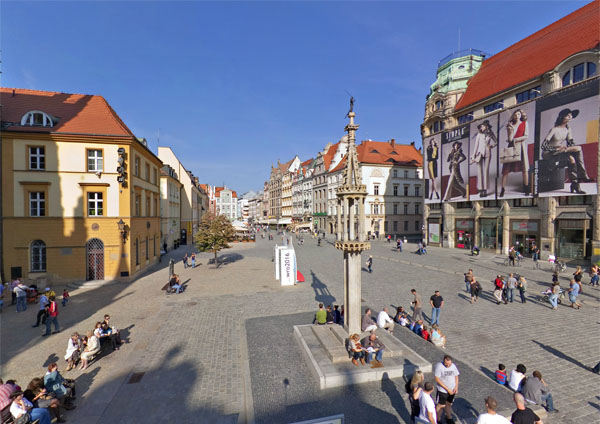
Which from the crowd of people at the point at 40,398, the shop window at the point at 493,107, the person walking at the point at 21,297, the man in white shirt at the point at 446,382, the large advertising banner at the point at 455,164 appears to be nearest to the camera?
the crowd of people at the point at 40,398

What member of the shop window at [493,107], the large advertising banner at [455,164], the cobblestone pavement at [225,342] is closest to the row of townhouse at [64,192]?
the cobblestone pavement at [225,342]

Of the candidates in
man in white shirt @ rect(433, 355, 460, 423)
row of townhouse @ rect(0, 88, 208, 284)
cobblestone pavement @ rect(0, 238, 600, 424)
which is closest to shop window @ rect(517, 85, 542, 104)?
cobblestone pavement @ rect(0, 238, 600, 424)

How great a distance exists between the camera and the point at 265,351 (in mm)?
9531

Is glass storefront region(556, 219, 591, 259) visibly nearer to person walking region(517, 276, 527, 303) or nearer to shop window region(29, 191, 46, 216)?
person walking region(517, 276, 527, 303)

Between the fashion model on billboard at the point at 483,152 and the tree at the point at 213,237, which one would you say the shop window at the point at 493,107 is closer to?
the fashion model on billboard at the point at 483,152

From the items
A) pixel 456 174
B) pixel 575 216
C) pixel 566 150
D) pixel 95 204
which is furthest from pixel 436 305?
pixel 456 174

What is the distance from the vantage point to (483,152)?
107ft

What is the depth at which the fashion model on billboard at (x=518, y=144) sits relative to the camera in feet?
91.6

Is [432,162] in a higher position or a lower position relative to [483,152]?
higher

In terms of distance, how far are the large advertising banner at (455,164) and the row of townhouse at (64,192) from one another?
35474 mm

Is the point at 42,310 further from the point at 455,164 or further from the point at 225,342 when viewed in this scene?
the point at 455,164

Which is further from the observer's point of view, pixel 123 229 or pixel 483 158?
pixel 483 158

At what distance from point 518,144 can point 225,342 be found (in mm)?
32713

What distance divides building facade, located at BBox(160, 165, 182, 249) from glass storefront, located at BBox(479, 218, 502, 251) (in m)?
39.0
